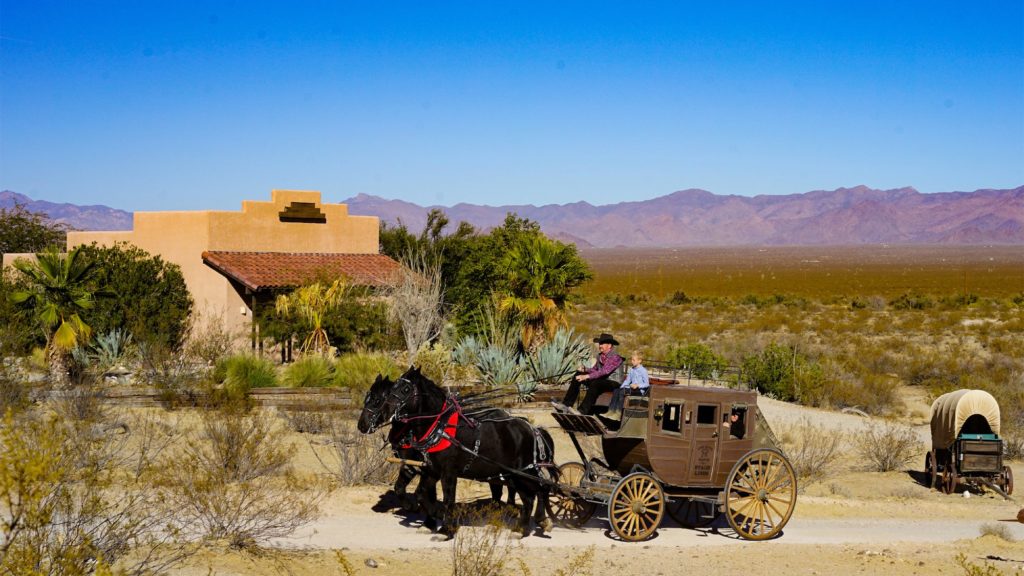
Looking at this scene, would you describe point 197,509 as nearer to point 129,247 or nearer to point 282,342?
point 282,342

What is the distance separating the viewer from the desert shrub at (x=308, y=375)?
834 inches

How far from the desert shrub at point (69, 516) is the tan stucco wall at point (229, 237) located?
12.0 metres

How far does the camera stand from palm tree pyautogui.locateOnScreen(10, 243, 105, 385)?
2245 centimetres

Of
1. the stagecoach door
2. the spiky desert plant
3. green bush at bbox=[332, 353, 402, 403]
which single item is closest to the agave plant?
the spiky desert plant

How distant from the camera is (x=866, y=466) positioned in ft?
61.6

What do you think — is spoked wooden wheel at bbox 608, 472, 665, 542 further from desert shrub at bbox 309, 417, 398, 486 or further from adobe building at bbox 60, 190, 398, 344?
adobe building at bbox 60, 190, 398, 344

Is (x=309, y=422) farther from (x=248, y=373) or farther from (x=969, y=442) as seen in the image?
(x=969, y=442)

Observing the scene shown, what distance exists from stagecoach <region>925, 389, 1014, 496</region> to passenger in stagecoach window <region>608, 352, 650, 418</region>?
6.27 m

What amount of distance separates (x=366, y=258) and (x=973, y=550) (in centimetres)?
2141

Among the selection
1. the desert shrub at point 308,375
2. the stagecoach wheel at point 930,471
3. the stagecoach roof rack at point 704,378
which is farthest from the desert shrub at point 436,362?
the stagecoach wheel at point 930,471

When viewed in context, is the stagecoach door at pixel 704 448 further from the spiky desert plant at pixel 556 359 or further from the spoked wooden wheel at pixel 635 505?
the spiky desert plant at pixel 556 359

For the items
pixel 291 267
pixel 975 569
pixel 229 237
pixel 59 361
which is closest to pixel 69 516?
pixel 975 569

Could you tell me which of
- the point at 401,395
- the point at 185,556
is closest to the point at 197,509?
the point at 185,556

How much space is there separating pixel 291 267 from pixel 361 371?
8.20 metres
